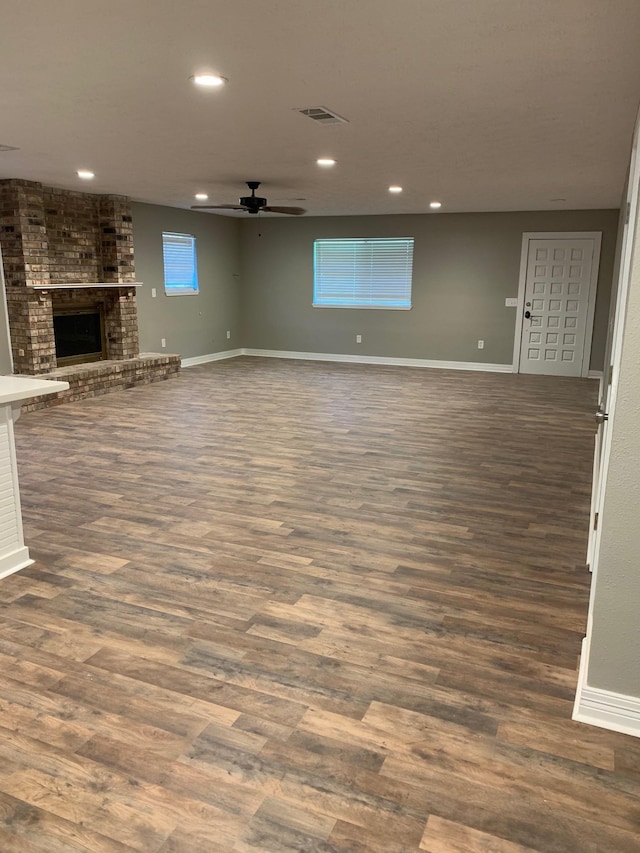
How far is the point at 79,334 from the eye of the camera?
7.95 m

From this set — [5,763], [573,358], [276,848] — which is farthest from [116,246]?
[276,848]

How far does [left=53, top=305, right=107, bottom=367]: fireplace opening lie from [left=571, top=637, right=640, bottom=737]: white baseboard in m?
7.04

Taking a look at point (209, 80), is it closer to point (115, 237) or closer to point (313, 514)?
point (313, 514)

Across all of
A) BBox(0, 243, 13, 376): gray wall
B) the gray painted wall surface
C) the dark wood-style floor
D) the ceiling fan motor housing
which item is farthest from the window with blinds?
the gray painted wall surface

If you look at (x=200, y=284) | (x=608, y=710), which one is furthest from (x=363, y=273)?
(x=608, y=710)

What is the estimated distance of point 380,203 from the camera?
8.25 m

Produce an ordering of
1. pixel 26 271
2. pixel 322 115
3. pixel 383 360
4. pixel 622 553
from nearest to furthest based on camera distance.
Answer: pixel 622 553
pixel 322 115
pixel 26 271
pixel 383 360

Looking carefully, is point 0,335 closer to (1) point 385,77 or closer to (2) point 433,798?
(1) point 385,77

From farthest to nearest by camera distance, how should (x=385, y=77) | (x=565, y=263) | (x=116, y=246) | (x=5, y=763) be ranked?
(x=565, y=263) → (x=116, y=246) → (x=385, y=77) → (x=5, y=763)

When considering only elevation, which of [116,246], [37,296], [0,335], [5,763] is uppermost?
[116,246]

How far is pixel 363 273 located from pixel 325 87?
7.16 metres

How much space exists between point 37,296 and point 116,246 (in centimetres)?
141

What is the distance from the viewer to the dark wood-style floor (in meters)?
1.72

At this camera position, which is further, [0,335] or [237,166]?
[0,335]
